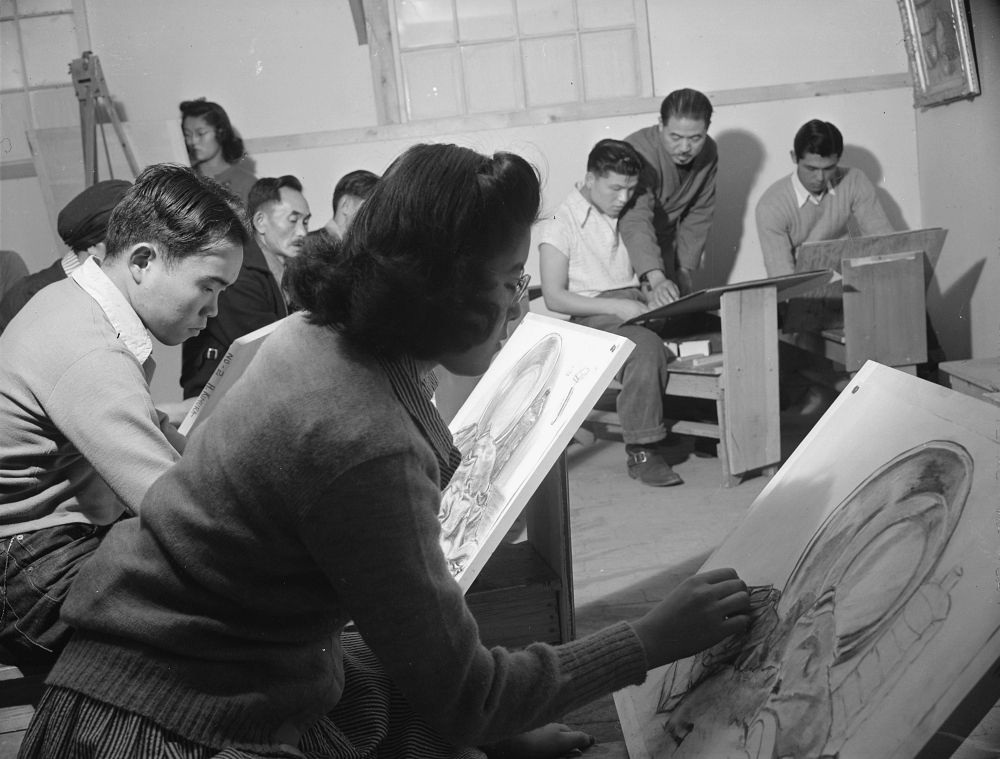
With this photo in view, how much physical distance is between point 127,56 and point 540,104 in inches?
80.3

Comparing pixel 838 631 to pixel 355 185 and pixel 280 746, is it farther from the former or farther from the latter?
pixel 355 185

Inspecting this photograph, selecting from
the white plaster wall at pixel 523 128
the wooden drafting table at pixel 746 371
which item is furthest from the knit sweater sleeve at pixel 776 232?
the wooden drafting table at pixel 746 371

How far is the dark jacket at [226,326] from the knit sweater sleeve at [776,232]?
2.25 meters

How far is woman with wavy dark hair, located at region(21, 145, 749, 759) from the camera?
2.81 feet

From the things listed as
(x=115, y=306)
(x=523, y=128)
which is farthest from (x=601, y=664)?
(x=523, y=128)

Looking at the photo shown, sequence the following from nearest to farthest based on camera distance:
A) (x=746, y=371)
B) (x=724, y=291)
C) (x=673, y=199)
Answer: (x=724, y=291)
(x=746, y=371)
(x=673, y=199)

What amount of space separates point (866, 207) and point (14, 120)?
13.4 feet

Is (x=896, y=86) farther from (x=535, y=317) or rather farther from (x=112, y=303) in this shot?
(x=112, y=303)

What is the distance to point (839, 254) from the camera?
3293mm

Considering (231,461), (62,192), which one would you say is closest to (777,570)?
(231,461)

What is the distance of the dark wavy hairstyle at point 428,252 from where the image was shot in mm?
903

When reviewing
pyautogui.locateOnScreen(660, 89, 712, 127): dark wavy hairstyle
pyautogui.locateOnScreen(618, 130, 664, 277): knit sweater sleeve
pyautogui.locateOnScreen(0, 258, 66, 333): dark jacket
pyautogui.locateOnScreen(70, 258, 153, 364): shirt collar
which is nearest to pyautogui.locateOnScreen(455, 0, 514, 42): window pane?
pyautogui.locateOnScreen(660, 89, 712, 127): dark wavy hairstyle

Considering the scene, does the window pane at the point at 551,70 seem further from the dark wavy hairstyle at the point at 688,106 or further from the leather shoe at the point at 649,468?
the leather shoe at the point at 649,468

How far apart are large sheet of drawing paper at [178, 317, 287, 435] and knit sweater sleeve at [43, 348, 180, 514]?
585 mm
